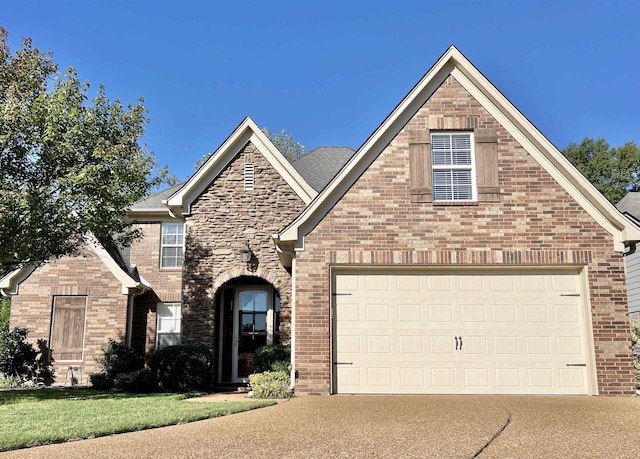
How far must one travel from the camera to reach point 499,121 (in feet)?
35.9

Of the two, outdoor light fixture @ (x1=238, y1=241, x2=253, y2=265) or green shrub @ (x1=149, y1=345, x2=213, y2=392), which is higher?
outdoor light fixture @ (x1=238, y1=241, x2=253, y2=265)

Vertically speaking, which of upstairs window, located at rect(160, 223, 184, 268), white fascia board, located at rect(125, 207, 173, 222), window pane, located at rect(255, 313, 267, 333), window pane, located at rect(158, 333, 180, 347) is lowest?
window pane, located at rect(158, 333, 180, 347)

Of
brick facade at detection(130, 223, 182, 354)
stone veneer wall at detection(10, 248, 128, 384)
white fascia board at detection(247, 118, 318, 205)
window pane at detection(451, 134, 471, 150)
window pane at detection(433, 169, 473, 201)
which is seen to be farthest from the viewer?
brick facade at detection(130, 223, 182, 354)

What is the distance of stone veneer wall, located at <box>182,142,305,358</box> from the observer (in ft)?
45.0

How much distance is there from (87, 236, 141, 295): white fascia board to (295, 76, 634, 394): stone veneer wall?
7.46m

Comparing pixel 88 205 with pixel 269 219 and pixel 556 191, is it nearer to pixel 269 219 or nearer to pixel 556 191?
pixel 269 219

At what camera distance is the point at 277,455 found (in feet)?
17.1

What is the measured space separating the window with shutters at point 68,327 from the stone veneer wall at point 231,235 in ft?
13.7

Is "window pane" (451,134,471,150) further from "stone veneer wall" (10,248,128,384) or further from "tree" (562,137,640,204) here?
"tree" (562,137,640,204)

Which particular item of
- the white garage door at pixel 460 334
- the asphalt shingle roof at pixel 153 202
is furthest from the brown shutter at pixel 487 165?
the asphalt shingle roof at pixel 153 202

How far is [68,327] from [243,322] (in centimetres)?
540

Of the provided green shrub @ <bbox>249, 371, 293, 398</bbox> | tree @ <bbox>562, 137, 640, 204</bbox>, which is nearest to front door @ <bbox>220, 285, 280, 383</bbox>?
green shrub @ <bbox>249, 371, 293, 398</bbox>

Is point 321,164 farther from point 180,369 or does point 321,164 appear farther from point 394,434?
point 394,434

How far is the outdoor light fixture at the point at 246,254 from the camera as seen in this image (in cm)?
1364
